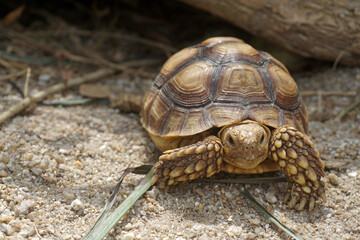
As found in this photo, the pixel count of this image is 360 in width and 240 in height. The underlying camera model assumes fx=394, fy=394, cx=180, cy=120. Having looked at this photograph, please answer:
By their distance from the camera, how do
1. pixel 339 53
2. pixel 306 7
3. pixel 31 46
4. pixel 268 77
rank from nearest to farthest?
pixel 268 77, pixel 306 7, pixel 339 53, pixel 31 46

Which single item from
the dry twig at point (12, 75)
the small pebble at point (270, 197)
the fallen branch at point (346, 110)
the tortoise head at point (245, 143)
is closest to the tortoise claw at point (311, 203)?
the small pebble at point (270, 197)

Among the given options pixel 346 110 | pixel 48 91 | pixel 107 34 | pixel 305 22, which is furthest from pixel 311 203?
pixel 107 34

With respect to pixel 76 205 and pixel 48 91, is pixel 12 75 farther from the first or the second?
pixel 76 205

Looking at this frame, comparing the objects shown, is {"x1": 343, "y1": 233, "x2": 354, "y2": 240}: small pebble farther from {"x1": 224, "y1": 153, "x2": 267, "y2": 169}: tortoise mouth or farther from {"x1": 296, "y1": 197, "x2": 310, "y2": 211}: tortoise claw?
{"x1": 224, "y1": 153, "x2": 267, "y2": 169}: tortoise mouth

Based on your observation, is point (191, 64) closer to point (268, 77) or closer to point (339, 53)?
point (268, 77)

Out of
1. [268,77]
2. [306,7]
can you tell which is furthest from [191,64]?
[306,7]

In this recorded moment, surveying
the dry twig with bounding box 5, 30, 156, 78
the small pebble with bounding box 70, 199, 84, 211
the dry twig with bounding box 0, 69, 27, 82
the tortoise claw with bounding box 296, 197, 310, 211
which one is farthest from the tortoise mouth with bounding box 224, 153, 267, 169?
the dry twig with bounding box 0, 69, 27, 82
